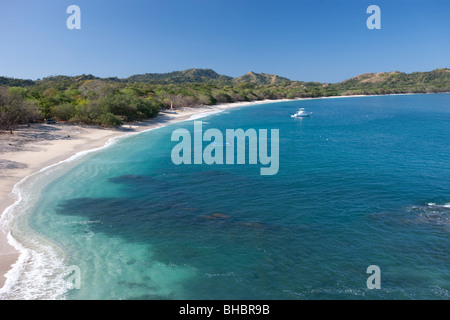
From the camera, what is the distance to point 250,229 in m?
14.8

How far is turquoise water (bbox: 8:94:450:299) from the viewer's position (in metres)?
10.8

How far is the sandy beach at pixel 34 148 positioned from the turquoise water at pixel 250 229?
1950 millimetres

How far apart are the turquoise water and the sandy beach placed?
1.95 metres

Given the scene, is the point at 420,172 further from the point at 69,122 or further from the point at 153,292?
the point at 69,122

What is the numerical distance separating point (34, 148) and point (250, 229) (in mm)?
26036

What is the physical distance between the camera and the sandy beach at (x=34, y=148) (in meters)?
14.5

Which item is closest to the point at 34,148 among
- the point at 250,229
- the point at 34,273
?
the point at 34,273

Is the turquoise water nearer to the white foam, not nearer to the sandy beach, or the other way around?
the white foam

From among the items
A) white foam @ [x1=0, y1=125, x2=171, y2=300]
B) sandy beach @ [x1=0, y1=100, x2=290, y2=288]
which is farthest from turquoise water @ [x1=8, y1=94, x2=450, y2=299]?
sandy beach @ [x1=0, y1=100, x2=290, y2=288]

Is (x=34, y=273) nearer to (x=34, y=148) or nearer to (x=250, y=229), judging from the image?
(x=250, y=229)

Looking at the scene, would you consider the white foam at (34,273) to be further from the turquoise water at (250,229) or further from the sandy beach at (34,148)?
the turquoise water at (250,229)

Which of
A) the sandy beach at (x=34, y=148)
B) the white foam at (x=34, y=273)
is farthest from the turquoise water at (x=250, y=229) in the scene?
the sandy beach at (x=34, y=148)
